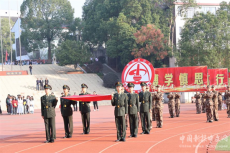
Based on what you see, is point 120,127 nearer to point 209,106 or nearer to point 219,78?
point 209,106

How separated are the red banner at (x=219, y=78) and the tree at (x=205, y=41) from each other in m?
7.72

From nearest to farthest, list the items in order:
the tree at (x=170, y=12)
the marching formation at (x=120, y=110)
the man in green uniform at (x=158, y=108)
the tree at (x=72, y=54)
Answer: the marching formation at (x=120, y=110) → the man in green uniform at (x=158, y=108) → the tree at (x=170, y=12) → the tree at (x=72, y=54)

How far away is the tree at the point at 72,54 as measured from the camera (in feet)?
165

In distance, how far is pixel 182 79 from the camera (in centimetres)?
2822

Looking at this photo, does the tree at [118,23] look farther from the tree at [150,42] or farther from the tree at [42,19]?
the tree at [42,19]

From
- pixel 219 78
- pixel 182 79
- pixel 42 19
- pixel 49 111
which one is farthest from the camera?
pixel 42 19

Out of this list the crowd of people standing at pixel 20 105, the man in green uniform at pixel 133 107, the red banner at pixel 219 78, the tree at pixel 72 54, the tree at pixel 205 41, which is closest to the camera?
the man in green uniform at pixel 133 107

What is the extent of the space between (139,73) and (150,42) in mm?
27487

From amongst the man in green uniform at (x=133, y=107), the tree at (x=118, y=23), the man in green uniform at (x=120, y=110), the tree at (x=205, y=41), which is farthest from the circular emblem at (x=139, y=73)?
the tree at (x=118, y=23)

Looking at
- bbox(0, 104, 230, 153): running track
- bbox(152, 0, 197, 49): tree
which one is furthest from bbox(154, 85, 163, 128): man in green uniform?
bbox(152, 0, 197, 49): tree

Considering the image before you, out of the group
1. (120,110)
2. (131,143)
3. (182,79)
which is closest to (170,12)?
(182,79)

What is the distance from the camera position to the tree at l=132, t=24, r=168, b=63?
42875 millimetres

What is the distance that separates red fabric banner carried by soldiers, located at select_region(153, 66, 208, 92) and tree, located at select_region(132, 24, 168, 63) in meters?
14.7

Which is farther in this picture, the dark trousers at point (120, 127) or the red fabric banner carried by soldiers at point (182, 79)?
the red fabric banner carried by soldiers at point (182, 79)
